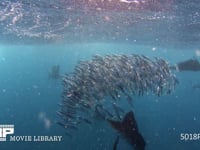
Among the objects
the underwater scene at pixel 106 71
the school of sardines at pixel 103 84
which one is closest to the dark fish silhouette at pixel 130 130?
the underwater scene at pixel 106 71

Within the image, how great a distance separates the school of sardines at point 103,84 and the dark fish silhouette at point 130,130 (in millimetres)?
411

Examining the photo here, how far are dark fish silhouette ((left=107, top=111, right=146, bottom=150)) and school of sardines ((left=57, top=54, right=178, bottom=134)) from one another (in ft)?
1.35

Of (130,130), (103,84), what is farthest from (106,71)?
(130,130)

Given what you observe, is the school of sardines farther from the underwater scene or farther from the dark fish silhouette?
the dark fish silhouette

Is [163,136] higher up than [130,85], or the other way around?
[130,85]

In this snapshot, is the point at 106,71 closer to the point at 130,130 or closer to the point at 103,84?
the point at 103,84

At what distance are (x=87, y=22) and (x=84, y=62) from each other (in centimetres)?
1425

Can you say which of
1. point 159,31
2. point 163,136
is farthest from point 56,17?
point 163,136

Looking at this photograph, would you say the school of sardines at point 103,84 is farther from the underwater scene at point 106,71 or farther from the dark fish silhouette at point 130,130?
the dark fish silhouette at point 130,130

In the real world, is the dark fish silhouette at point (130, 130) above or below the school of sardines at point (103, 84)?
below

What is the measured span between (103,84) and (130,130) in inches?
71.1

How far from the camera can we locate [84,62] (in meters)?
10.4

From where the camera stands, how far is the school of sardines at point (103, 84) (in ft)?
32.4

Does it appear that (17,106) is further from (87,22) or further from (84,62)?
(84,62)
